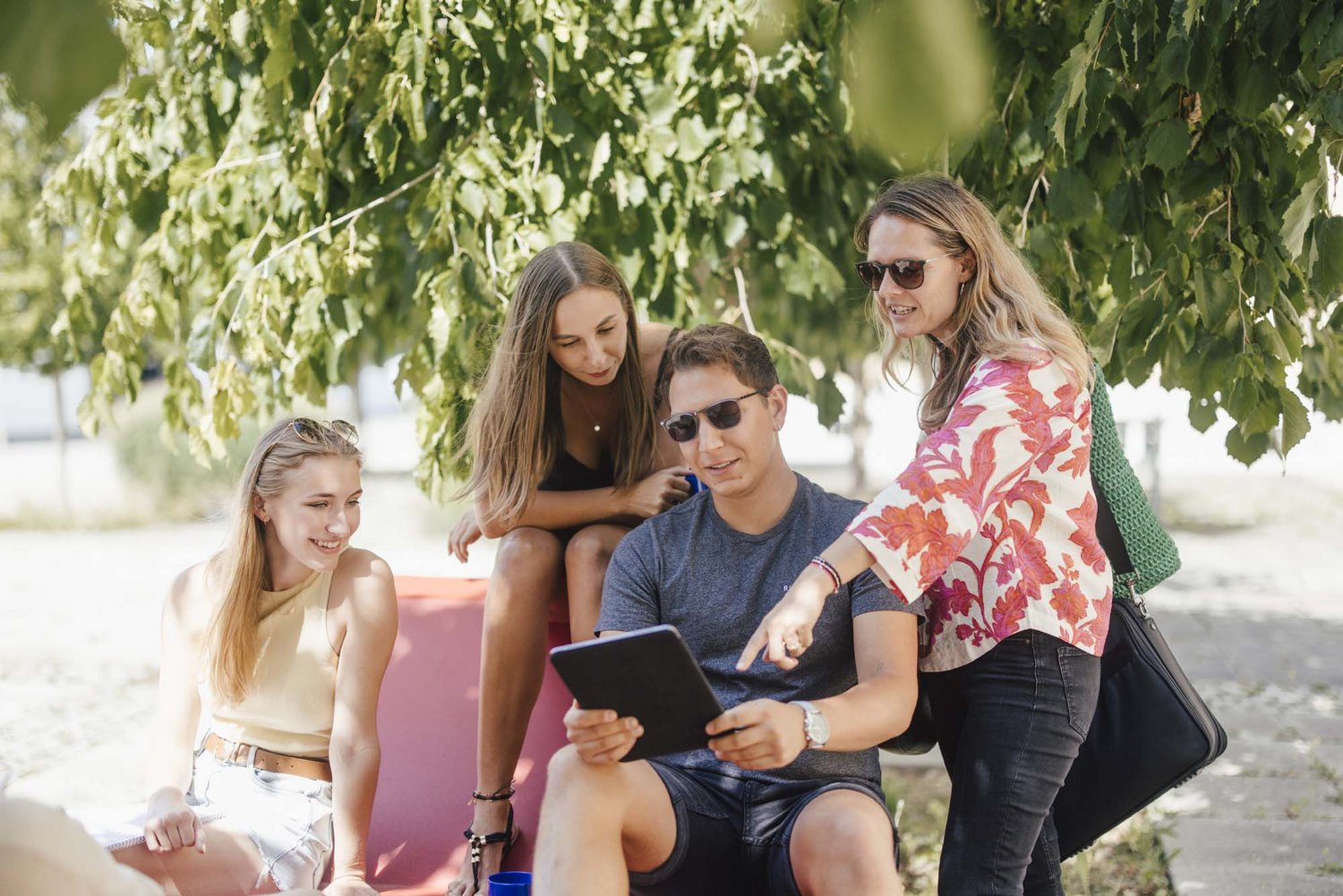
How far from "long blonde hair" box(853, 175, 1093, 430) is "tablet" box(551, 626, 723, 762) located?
2.11ft

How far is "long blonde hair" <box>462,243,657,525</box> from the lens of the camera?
280 centimetres

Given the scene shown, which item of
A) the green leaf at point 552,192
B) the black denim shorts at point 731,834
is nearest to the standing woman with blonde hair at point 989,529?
the black denim shorts at point 731,834

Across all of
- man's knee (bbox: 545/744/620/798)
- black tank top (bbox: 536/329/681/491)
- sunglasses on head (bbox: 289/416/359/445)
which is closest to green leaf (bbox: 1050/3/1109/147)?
black tank top (bbox: 536/329/681/491)

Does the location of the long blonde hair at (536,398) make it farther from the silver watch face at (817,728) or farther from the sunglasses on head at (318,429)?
the silver watch face at (817,728)

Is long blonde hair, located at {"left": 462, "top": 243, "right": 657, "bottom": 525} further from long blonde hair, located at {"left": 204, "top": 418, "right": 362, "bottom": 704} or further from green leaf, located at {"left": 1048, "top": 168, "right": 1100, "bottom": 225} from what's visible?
green leaf, located at {"left": 1048, "top": 168, "right": 1100, "bottom": 225}

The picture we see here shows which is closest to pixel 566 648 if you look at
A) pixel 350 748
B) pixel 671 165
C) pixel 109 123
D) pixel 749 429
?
pixel 749 429

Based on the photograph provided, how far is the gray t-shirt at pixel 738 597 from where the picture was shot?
7.66 feet

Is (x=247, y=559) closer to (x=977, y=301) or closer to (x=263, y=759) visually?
(x=263, y=759)

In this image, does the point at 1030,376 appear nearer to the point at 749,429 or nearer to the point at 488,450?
the point at 749,429

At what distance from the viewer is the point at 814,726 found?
2006mm

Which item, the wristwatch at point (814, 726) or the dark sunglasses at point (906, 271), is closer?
the wristwatch at point (814, 726)

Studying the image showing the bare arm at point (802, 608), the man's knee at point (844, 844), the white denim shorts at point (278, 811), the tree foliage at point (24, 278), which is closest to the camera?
the bare arm at point (802, 608)

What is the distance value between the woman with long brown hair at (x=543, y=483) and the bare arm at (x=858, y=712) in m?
0.70

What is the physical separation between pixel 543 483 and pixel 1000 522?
1.17 metres
